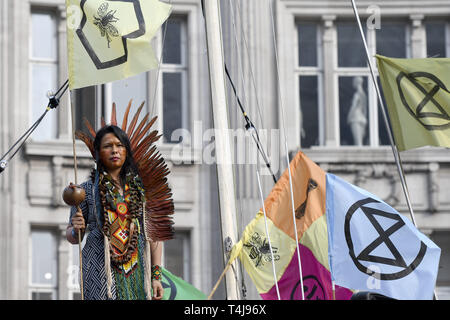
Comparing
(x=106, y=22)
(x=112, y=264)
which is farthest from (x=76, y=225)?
(x=106, y=22)

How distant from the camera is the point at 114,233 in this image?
9117 mm

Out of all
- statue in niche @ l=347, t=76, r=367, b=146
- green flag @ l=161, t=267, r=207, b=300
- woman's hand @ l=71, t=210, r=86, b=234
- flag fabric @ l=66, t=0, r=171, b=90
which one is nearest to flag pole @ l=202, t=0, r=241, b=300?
flag fabric @ l=66, t=0, r=171, b=90

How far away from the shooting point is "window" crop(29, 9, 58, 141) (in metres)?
21.8

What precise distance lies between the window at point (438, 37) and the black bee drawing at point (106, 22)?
1253 centimetres

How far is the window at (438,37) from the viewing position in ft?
75.2

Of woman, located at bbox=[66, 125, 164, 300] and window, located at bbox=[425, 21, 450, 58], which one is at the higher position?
window, located at bbox=[425, 21, 450, 58]

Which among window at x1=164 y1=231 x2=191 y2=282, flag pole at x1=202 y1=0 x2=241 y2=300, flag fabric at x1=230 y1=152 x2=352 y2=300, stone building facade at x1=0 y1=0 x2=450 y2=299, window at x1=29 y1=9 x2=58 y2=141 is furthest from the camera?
window at x1=29 y1=9 x2=58 y2=141

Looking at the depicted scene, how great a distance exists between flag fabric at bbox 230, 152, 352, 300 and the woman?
3.54 metres

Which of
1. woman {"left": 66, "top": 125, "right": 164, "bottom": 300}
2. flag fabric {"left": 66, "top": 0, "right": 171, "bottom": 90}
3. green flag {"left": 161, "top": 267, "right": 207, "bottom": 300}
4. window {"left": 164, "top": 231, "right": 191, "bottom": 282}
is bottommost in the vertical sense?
green flag {"left": 161, "top": 267, "right": 207, "bottom": 300}

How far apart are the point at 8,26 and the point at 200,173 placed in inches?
167

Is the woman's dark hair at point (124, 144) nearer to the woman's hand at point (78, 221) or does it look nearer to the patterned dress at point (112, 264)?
the patterned dress at point (112, 264)

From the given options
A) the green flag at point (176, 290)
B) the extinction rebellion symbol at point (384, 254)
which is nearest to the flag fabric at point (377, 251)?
the extinction rebellion symbol at point (384, 254)

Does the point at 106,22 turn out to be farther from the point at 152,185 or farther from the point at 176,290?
the point at 176,290

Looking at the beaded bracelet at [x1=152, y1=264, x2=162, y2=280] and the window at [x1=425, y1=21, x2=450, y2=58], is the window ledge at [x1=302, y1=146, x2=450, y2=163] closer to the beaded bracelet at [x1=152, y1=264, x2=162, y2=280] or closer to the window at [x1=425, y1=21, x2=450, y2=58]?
the window at [x1=425, y1=21, x2=450, y2=58]
